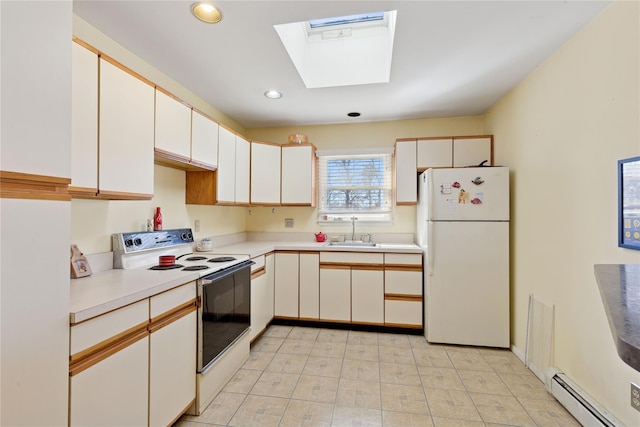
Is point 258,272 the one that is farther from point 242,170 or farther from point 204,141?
point 204,141

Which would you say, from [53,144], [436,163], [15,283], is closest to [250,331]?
[15,283]

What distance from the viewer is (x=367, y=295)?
3.06m

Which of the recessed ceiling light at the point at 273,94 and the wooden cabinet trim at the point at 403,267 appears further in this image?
the wooden cabinet trim at the point at 403,267

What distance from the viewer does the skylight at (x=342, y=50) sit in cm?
224

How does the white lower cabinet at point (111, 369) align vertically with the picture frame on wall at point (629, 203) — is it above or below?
below

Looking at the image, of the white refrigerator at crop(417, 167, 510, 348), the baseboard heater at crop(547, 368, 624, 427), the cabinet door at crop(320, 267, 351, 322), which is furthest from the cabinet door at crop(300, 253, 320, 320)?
the baseboard heater at crop(547, 368, 624, 427)

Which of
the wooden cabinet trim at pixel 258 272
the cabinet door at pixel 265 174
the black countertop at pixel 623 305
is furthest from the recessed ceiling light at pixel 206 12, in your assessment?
the black countertop at pixel 623 305

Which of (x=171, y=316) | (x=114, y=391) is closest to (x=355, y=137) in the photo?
(x=171, y=316)

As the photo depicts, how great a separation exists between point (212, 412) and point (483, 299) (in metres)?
2.40

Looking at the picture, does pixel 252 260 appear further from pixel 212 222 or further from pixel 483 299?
pixel 483 299

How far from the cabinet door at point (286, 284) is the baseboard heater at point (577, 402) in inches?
87.7

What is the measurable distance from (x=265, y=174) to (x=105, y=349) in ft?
8.03

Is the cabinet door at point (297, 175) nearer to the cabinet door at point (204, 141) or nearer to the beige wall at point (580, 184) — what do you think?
the cabinet door at point (204, 141)

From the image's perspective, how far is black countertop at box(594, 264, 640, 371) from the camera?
38 centimetres
